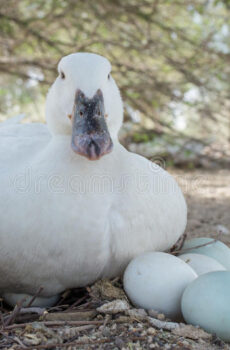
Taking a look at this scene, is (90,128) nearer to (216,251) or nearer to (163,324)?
(163,324)

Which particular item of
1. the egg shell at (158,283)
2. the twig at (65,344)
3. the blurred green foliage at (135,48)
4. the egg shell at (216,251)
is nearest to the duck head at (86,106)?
the egg shell at (158,283)

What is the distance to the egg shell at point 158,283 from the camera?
1.93 meters

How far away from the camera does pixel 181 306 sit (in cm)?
188

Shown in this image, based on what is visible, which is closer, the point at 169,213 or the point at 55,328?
the point at 55,328

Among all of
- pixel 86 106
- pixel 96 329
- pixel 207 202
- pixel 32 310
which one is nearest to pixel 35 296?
pixel 32 310

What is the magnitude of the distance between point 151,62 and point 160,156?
5.05 feet

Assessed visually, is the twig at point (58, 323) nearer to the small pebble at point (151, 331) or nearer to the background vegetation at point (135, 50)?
the small pebble at point (151, 331)

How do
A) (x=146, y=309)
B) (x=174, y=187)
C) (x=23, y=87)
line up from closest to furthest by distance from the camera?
(x=146, y=309) < (x=174, y=187) < (x=23, y=87)

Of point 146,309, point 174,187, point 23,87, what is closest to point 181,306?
point 146,309

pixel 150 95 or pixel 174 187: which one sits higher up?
pixel 150 95

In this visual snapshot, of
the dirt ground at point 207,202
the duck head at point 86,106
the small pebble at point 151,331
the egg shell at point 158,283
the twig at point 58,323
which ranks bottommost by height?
the dirt ground at point 207,202

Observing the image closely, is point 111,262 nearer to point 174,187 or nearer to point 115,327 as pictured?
point 115,327

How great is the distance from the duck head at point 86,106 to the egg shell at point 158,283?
0.57 metres

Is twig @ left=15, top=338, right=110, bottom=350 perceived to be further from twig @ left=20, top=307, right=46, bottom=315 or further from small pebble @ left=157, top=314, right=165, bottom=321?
twig @ left=20, top=307, right=46, bottom=315
